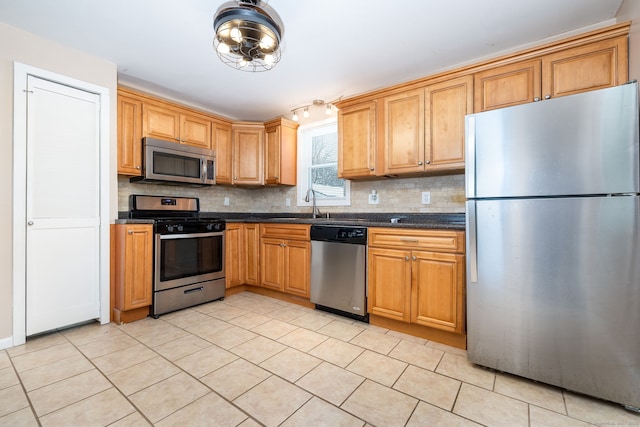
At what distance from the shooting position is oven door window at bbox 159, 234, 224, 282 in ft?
9.04

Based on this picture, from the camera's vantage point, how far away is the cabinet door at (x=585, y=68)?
6.07 ft

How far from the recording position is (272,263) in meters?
3.26

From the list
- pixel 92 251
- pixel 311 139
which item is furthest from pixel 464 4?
pixel 92 251

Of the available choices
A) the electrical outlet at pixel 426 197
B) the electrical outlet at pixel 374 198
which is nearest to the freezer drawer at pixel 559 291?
the electrical outlet at pixel 426 197

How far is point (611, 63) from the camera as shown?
1.87 metres

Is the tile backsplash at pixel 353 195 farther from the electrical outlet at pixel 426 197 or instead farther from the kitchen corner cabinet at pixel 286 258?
the kitchen corner cabinet at pixel 286 258

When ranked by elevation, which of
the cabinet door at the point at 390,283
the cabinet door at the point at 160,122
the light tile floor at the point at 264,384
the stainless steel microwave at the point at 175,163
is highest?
the cabinet door at the point at 160,122

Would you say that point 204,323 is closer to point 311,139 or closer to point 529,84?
point 311,139

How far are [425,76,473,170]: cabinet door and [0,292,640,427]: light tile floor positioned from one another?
4.86ft

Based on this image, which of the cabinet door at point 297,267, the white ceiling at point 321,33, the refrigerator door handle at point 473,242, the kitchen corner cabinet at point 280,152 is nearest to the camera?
the refrigerator door handle at point 473,242

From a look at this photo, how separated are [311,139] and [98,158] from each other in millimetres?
2326

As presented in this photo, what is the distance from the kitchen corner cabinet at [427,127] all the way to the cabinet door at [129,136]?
242 centimetres

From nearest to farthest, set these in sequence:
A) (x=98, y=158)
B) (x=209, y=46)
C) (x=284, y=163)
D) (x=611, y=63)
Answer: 1. (x=611, y=63)
2. (x=209, y=46)
3. (x=98, y=158)
4. (x=284, y=163)

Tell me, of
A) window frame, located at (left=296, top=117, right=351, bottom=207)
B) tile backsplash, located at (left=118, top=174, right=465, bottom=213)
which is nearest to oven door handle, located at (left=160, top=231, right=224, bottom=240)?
tile backsplash, located at (left=118, top=174, right=465, bottom=213)
